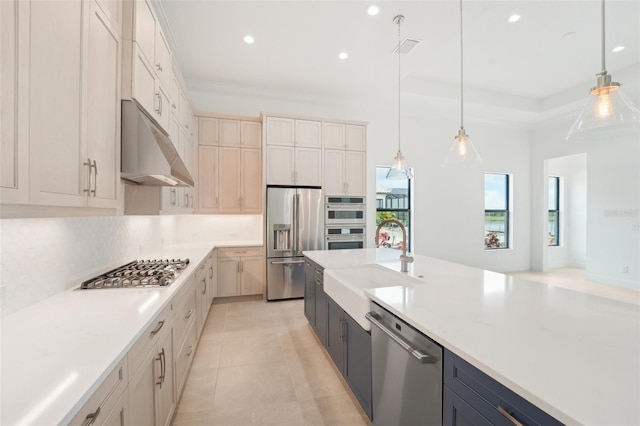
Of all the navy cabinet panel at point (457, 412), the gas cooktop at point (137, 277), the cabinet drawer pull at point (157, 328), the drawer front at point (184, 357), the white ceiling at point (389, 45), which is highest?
the white ceiling at point (389, 45)

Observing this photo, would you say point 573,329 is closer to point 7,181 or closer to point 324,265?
point 324,265

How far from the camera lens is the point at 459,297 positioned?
1490mm

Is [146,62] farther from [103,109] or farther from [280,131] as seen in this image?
[280,131]

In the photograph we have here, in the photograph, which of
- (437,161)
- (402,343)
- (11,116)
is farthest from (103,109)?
(437,161)

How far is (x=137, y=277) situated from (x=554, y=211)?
902cm

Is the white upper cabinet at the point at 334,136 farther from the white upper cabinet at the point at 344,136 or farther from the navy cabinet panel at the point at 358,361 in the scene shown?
the navy cabinet panel at the point at 358,361

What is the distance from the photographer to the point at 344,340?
2.01m

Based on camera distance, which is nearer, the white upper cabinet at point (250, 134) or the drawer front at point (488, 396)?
the drawer front at point (488, 396)

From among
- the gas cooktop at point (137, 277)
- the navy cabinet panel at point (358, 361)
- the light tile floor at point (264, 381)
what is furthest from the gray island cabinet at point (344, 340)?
the gas cooktop at point (137, 277)

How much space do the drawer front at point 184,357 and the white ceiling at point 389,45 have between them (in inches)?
125

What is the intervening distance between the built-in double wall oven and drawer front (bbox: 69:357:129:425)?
3.45 metres

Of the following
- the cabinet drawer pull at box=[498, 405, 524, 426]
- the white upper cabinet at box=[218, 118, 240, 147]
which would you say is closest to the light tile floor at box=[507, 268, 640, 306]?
the cabinet drawer pull at box=[498, 405, 524, 426]

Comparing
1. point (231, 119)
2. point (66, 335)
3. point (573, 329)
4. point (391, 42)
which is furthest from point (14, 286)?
point (391, 42)

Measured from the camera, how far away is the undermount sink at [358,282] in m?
1.66
